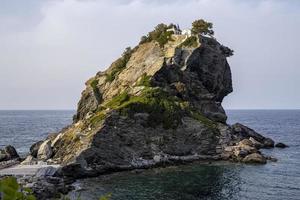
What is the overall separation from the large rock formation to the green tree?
3.38 m

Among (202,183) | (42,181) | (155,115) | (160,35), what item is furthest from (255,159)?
(160,35)

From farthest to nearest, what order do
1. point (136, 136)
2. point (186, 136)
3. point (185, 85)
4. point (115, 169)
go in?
point (185, 85), point (186, 136), point (136, 136), point (115, 169)

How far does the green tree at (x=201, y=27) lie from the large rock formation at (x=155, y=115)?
338cm

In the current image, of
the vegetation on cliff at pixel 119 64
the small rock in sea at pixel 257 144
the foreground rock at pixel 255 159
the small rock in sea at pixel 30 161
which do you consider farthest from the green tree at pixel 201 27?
the small rock in sea at pixel 30 161

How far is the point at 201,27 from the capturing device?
117688 mm

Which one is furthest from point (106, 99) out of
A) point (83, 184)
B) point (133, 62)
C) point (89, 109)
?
point (83, 184)

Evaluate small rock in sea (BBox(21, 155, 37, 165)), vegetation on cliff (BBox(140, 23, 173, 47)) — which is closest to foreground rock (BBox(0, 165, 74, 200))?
small rock in sea (BBox(21, 155, 37, 165))

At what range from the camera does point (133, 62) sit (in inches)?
4552

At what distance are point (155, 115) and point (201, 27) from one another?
36.4 metres

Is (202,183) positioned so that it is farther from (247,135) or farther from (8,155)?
(247,135)

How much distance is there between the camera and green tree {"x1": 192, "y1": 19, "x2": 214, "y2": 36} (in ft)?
385

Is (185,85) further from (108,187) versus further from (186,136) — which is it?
(108,187)

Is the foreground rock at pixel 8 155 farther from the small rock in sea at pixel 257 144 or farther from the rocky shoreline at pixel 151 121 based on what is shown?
the small rock in sea at pixel 257 144

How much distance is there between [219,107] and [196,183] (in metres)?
50.4
